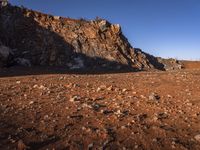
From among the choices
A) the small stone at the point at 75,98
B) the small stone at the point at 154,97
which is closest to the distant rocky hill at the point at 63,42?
the small stone at the point at 75,98

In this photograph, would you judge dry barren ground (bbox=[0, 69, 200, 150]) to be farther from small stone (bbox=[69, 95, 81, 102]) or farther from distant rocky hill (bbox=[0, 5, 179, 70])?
distant rocky hill (bbox=[0, 5, 179, 70])

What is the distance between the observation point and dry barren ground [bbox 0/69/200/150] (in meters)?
6.34

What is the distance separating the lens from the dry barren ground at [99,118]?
634 centimetres

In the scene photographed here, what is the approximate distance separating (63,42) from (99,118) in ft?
Answer: 70.7

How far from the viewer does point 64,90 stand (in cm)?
1073

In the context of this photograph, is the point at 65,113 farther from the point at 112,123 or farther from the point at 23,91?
the point at 23,91

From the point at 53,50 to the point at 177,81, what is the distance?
15925mm

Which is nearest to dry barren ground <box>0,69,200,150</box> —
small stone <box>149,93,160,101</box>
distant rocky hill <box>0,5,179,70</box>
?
small stone <box>149,93,160,101</box>

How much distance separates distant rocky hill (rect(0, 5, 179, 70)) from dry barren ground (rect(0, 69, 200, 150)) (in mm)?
14538

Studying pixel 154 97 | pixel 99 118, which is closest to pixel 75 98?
pixel 99 118

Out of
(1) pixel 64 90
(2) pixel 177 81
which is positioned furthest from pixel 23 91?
(2) pixel 177 81

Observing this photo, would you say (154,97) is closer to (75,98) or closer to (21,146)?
(75,98)

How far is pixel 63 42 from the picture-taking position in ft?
94.3

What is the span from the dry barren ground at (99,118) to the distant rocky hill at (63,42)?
14.5 meters
